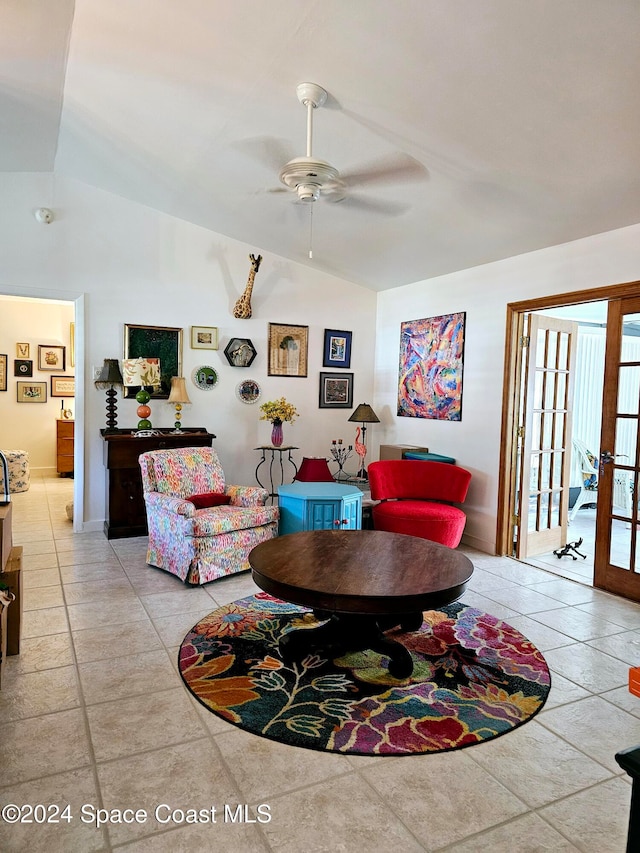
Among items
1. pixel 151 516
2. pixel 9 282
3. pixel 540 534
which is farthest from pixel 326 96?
pixel 540 534

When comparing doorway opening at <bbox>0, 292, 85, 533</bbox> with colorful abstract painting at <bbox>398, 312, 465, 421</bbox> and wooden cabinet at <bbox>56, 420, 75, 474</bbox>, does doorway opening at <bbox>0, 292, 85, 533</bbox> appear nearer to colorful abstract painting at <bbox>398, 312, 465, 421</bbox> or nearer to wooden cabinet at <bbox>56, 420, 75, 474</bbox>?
colorful abstract painting at <bbox>398, 312, 465, 421</bbox>

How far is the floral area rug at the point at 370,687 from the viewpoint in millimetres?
2203

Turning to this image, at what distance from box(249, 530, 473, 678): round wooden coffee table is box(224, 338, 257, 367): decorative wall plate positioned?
2865 mm

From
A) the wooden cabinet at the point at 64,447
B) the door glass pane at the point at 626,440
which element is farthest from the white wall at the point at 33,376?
the door glass pane at the point at 626,440

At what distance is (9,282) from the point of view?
4.82 meters

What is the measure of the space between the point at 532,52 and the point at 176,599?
3484 mm

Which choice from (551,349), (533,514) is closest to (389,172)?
(551,349)

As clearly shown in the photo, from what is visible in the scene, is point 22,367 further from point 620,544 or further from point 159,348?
point 620,544

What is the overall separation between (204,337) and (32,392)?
4282 millimetres

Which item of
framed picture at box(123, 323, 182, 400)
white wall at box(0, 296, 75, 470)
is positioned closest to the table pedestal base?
framed picture at box(123, 323, 182, 400)

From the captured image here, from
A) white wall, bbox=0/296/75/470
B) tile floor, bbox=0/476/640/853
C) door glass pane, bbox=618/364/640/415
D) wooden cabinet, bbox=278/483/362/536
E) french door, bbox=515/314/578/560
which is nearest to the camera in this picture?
tile floor, bbox=0/476/640/853

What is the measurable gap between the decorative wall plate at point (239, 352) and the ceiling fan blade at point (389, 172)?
2251 millimetres

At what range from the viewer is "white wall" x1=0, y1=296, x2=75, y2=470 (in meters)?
8.23

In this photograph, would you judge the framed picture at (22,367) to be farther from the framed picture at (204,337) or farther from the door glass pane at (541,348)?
the door glass pane at (541,348)
